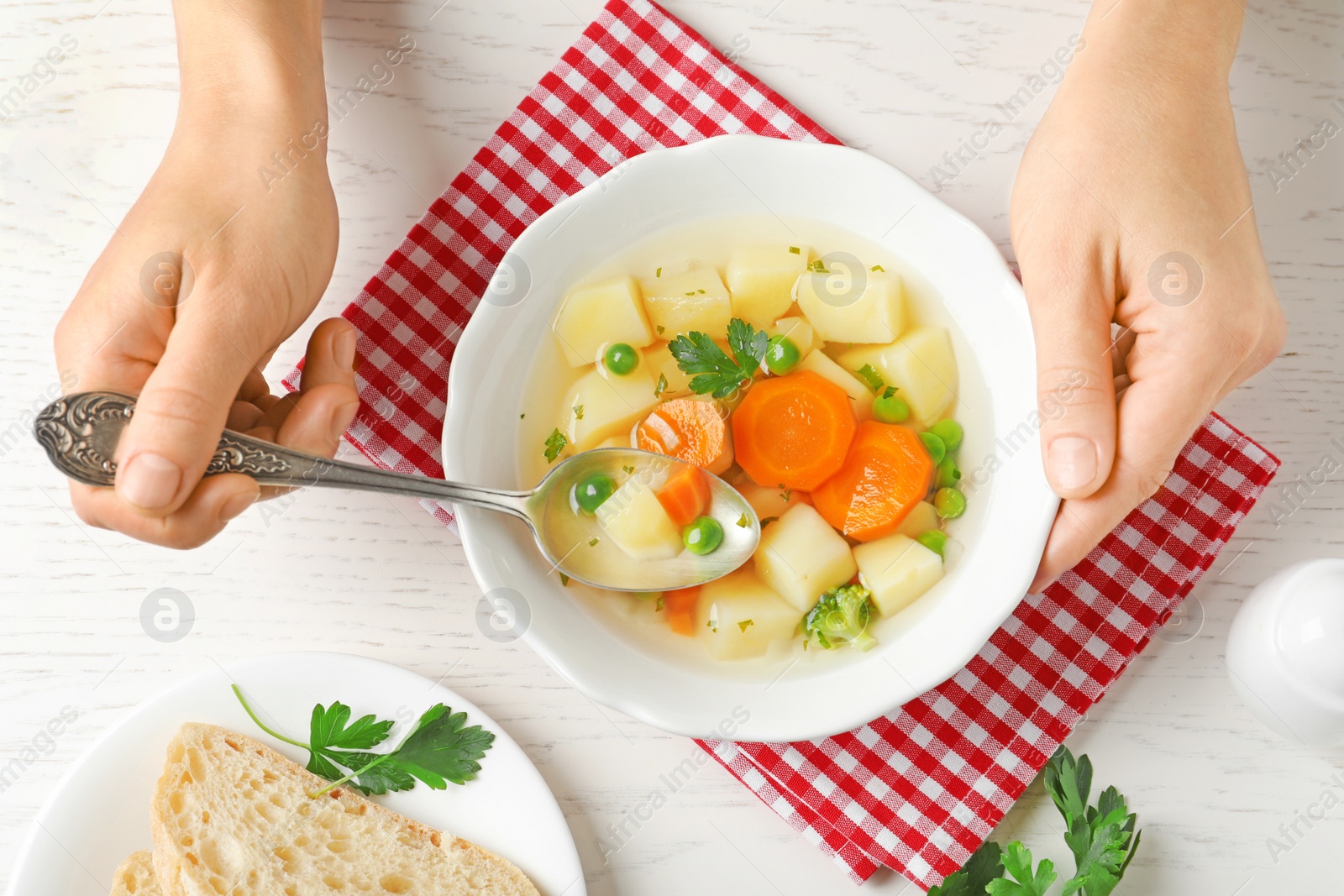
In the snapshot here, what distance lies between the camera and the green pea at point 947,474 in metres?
2.03

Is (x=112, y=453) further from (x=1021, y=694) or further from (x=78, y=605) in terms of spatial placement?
(x=1021, y=694)

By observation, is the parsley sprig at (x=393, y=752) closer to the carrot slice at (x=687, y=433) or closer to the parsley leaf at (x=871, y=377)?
the carrot slice at (x=687, y=433)

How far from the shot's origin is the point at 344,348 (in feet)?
6.29

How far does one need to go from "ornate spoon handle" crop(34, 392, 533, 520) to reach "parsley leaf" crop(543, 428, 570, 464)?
0.21 meters

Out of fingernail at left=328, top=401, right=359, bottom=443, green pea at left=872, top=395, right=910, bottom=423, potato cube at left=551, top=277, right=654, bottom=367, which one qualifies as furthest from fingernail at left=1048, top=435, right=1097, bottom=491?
fingernail at left=328, top=401, right=359, bottom=443

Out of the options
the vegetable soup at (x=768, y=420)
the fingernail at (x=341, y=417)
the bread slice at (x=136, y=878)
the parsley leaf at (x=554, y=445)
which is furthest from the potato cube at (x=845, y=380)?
the bread slice at (x=136, y=878)

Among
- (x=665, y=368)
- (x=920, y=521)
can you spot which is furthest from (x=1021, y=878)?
(x=665, y=368)

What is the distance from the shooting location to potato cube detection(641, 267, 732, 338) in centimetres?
205

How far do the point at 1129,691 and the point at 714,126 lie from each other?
1655mm

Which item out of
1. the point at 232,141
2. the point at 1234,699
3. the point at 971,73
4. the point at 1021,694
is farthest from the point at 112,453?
Answer: the point at 1234,699

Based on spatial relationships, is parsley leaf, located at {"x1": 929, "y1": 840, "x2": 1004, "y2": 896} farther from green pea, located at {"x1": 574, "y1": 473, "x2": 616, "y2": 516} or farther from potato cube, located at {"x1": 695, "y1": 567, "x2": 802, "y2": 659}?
green pea, located at {"x1": 574, "y1": 473, "x2": 616, "y2": 516}

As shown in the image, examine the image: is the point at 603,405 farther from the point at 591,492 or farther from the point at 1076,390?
the point at 1076,390

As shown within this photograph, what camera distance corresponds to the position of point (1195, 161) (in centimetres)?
190

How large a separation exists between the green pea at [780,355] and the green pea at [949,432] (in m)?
0.36
